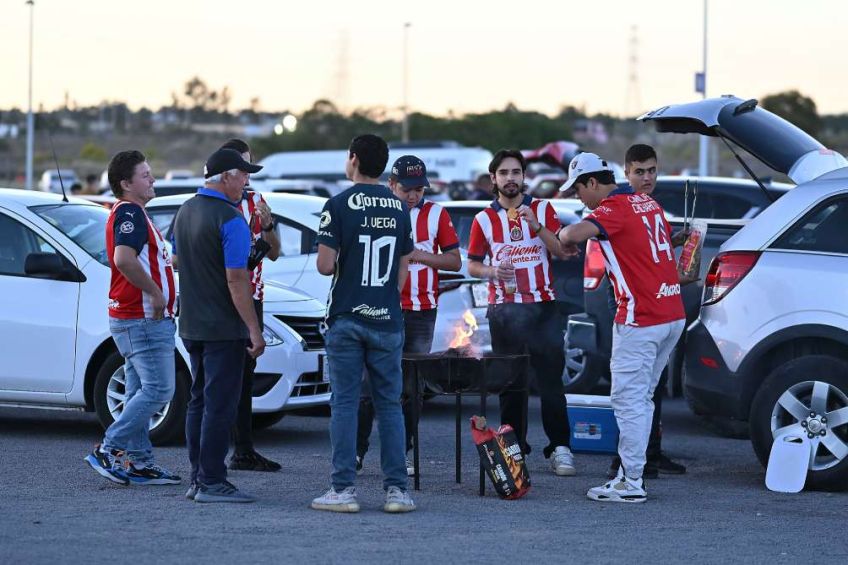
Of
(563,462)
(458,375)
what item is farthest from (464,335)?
(563,462)

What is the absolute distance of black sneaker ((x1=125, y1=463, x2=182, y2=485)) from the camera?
325 inches

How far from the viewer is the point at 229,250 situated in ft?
24.3

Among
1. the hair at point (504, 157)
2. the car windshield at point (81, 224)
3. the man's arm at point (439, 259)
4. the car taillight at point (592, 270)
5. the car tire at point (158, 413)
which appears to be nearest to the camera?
the man's arm at point (439, 259)

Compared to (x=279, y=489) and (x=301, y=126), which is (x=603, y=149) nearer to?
(x=301, y=126)

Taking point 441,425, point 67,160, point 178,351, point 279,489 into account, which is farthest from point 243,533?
point 67,160

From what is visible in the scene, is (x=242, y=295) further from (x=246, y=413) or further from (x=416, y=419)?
(x=246, y=413)

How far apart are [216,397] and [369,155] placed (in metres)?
1.46

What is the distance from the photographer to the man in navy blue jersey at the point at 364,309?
729 cm

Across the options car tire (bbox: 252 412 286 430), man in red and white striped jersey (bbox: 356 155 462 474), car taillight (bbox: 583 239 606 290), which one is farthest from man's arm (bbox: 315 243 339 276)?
car taillight (bbox: 583 239 606 290)

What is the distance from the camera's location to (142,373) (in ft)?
27.1

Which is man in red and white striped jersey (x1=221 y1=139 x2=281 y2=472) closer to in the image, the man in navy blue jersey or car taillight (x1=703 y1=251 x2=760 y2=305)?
the man in navy blue jersey

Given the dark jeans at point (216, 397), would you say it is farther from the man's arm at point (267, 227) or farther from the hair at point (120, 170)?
the man's arm at point (267, 227)

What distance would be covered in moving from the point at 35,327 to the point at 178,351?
1020 millimetres

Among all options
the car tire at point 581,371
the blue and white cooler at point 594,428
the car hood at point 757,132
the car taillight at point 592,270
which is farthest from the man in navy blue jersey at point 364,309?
the car tire at point 581,371
